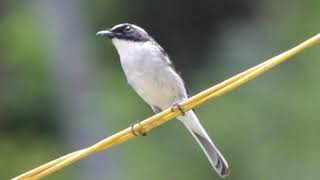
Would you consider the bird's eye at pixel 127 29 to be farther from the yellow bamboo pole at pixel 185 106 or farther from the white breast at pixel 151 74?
the yellow bamboo pole at pixel 185 106

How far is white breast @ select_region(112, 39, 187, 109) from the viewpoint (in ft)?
27.1

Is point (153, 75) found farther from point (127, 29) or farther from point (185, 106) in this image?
point (185, 106)

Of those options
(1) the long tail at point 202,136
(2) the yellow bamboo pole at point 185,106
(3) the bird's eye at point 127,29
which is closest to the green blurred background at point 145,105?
(1) the long tail at point 202,136

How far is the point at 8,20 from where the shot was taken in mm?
17188

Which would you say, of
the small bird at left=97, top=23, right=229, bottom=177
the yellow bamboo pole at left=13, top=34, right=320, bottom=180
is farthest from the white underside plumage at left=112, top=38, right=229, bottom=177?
the yellow bamboo pole at left=13, top=34, right=320, bottom=180

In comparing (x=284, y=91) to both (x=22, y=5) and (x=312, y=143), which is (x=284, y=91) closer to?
(x=312, y=143)

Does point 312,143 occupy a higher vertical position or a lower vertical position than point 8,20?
lower

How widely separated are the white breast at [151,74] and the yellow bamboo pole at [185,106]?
72.2 inches

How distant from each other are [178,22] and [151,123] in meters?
10.0

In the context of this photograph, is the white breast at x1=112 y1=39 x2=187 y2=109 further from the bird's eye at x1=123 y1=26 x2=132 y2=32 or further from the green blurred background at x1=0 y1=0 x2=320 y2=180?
the green blurred background at x1=0 y1=0 x2=320 y2=180

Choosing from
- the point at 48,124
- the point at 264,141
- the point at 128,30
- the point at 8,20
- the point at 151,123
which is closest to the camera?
the point at 151,123

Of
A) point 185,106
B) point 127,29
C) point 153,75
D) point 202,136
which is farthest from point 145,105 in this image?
point 185,106

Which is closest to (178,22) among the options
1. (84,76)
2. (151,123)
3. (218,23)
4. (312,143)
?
(218,23)

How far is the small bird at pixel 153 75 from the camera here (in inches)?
325
